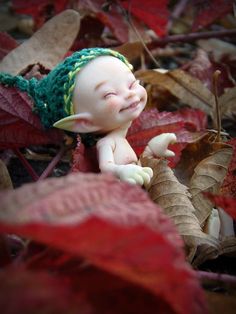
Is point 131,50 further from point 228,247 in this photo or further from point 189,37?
point 228,247

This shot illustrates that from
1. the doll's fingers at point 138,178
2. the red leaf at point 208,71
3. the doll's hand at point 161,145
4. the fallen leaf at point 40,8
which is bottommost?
the red leaf at point 208,71

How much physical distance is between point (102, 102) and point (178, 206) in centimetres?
19

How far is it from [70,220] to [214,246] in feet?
1.20

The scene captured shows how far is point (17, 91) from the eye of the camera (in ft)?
2.87

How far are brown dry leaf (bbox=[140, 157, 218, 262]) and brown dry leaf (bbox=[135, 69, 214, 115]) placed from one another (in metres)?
0.38

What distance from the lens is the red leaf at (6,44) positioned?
3.67ft

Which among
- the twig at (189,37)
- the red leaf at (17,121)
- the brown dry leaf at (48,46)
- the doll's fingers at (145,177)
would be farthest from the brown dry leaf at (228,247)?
the twig at (189,37)

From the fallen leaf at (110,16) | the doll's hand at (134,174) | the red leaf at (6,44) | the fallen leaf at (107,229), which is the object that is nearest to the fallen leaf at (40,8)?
the fallen leaf at (110,16)

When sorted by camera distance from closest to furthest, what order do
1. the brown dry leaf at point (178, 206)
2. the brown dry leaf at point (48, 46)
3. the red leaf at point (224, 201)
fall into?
the red leaf at point (224, 201)
the brown dry leaf at point (178, 206)
the brown dry leaf at point (48, 46)

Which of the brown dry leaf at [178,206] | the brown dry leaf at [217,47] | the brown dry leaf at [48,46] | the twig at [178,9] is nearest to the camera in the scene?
the brown dry leaf at [178,206]

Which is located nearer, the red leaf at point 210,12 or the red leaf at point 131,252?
the red leaf at point 131,252

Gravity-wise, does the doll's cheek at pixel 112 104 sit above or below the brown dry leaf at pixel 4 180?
above

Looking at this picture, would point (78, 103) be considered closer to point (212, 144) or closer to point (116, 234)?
point (212, 144)

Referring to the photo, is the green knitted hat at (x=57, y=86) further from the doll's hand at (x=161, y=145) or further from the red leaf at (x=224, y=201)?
the red leaf at (x=224, y=201)
